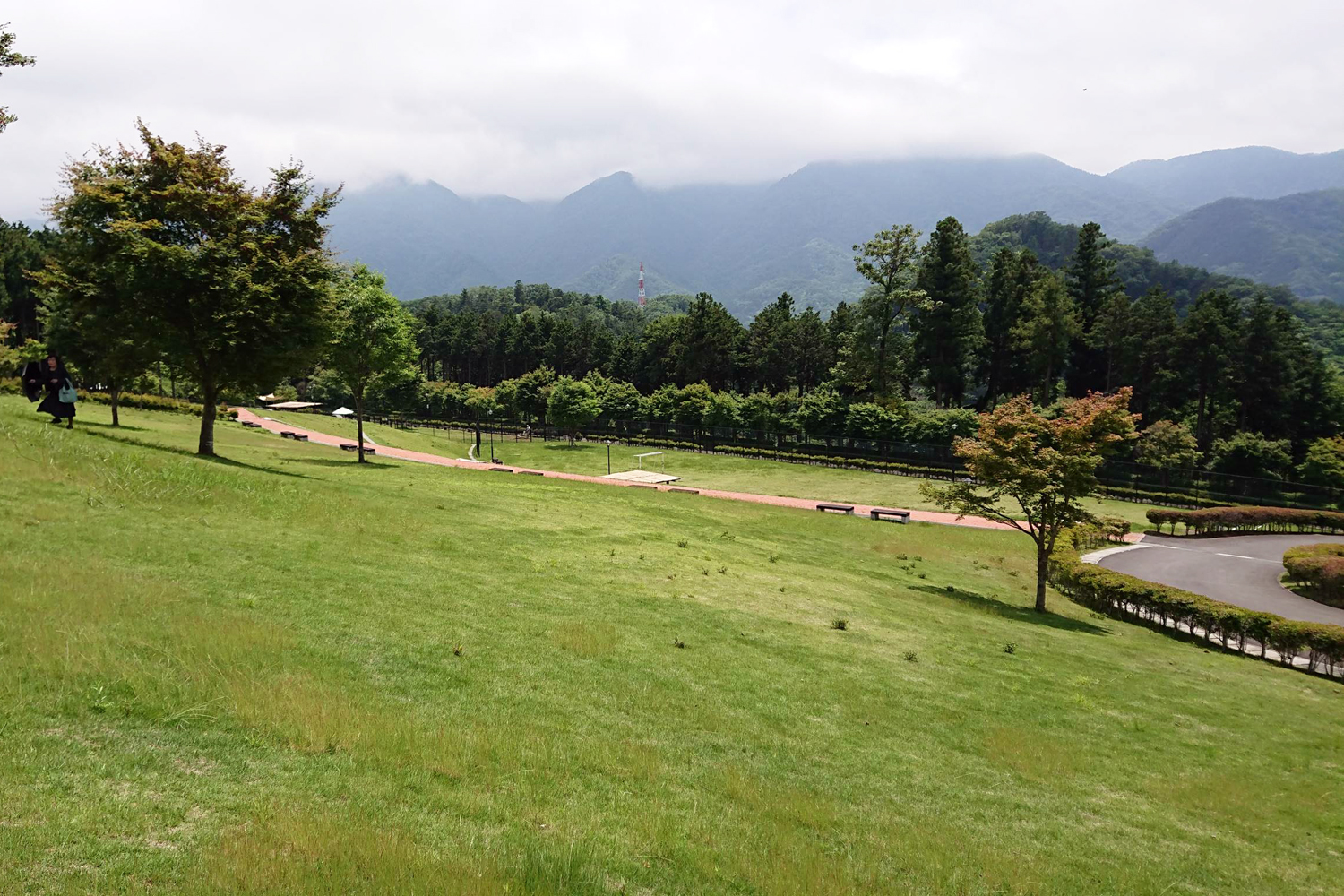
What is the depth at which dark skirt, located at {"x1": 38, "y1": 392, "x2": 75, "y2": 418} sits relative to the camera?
2394 centimetres

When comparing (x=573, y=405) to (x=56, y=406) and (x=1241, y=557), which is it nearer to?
(x=1241, y=557)

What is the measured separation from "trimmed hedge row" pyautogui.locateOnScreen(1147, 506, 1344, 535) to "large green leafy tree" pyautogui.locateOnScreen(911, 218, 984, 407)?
40.2 metres

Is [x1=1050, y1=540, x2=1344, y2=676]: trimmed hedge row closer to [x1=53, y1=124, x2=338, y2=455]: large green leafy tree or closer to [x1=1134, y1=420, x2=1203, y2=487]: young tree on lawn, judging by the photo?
[x1=53, y1=124, x2=338, y2=455]: large green leafy tree

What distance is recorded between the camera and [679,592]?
2023cm

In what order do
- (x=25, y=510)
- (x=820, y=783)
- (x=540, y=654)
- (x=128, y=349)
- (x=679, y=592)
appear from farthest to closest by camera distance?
1. (x=128, y=349)
2. (x=679, y=592)
3. (x=25, y=510)
4. (x=540, y=654)
5. (x=820, y=783)

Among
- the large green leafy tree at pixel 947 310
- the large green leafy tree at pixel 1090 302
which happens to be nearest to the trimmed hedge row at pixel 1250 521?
the large green leafy tree at pixel 947 310

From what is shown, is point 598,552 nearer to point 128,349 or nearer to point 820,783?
point 820,783

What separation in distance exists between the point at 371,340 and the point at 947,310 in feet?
232

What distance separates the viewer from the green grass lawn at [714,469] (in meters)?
60.5

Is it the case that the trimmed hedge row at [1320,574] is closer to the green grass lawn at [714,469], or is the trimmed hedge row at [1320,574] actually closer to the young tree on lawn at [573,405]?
the green grass lawn at [714,469]

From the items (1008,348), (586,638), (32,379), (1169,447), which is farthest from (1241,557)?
(32,379)

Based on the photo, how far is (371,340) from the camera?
141 ft

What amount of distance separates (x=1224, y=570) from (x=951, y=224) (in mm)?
62496

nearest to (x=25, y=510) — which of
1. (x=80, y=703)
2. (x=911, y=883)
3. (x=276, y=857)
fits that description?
(x=80, y=703)
